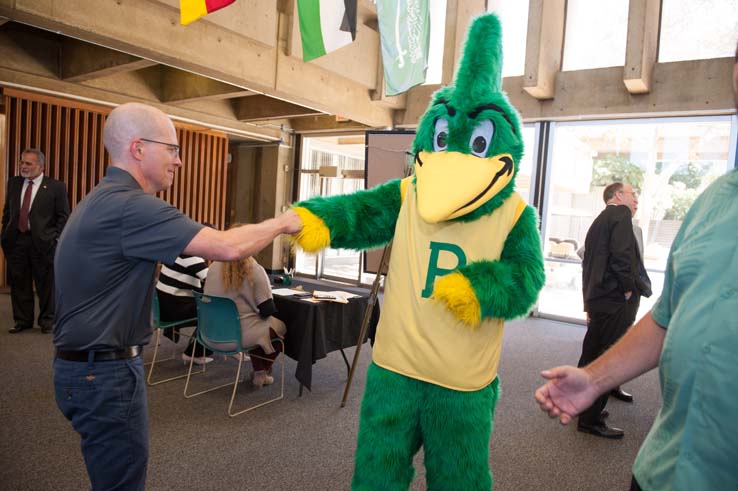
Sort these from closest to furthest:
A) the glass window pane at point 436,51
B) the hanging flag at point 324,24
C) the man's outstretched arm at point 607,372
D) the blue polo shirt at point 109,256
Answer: the man's outstretched arm at point 607,372 < the blue polo shirt at point 109,256 < the hanging flag at point 324,24 < the glass window pane at point 436,51

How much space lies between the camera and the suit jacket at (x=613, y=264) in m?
3.60

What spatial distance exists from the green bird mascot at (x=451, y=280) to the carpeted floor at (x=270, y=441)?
3.78 ft

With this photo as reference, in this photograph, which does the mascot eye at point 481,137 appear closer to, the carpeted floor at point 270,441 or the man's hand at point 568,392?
the man's hand at point 568,392

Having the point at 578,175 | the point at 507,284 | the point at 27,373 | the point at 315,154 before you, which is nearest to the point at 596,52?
the point at 578,175

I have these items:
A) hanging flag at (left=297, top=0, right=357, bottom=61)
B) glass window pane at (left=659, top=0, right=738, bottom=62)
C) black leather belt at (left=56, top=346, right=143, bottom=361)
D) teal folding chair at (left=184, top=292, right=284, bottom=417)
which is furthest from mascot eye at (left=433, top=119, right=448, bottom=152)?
glass window pane at (left=659, top=0, right=738, bottom=62)

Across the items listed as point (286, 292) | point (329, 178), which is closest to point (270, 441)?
point (286, 292)

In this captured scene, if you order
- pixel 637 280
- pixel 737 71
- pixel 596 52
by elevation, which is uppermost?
pixel 596 52

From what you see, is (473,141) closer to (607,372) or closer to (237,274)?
(607,372)

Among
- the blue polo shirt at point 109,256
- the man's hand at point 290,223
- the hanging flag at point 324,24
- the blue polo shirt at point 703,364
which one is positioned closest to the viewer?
the blue polo shirt at point 703,364

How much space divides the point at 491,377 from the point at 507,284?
1.20 ft

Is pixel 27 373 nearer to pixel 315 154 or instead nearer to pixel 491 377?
pixel 491 377

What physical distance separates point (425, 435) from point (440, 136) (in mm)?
1081

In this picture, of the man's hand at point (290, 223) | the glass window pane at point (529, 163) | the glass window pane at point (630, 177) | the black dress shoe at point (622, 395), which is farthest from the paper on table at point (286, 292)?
the glass window pane at point (630, 177)

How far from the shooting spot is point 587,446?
134 inches
